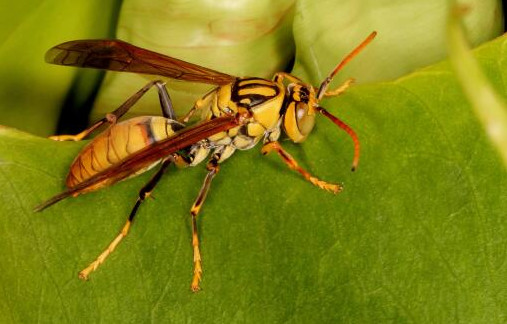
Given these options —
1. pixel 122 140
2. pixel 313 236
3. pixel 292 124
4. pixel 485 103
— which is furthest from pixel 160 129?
pixel 485 103

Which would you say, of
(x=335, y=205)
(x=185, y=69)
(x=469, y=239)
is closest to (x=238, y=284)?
(x=335, y=205)

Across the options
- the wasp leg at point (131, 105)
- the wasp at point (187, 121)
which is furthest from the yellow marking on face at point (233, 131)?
the wasp leg at point (131, 105)

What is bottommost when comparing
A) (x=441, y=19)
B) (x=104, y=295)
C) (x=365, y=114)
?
(x=104, y=295)

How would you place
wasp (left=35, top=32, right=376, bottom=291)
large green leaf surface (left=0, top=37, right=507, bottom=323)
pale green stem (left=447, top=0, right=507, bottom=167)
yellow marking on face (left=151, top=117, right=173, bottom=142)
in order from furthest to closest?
yellow marking on face (left=151, top=117, right=173, bottom=142) → wasp (left=35, top=32, right=376, bottom=291) → large green leaf surface (left=0, top=37, right=507, bottom=323) → pale green stem (left=447, top=0, right=507, bottom=167)

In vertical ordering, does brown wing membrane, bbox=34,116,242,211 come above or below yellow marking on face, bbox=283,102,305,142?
below

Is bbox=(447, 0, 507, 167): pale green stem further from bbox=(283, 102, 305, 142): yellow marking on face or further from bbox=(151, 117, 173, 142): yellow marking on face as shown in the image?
bbox=(151, 117, 173, 142): yellow marking on face

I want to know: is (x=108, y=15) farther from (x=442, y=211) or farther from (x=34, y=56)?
(x=442, y=211)

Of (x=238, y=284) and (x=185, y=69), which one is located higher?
(x=185, y=69)

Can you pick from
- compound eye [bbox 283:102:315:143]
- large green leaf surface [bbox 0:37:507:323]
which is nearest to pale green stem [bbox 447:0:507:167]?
large green leaf surface [bbox 0:37:507:323]
